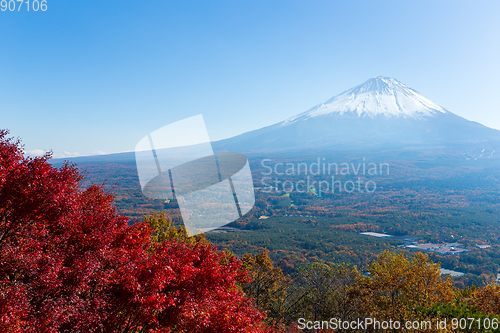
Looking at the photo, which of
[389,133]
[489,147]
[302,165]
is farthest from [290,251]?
[489,147]

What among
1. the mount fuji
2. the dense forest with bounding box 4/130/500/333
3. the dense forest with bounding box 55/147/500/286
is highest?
the mount fuji

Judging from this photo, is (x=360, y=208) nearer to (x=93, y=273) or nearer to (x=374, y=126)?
(x=374, y=126)

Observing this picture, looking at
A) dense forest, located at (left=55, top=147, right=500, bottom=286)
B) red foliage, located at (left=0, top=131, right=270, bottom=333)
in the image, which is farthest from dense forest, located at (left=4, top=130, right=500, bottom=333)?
dense forest, located at (left=55, top=147, right=500, bottom=286)

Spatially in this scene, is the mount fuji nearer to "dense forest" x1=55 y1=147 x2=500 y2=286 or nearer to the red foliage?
"dense forest" x1=55 y1=147 x2=500 y2=286

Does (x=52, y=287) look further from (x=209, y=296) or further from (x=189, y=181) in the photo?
(x=189, y=181)

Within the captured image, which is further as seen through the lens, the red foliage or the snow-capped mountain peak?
the snow-capped mountain peak

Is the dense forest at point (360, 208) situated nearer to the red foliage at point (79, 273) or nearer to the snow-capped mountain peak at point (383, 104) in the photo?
the red foliage at point (79, 273)

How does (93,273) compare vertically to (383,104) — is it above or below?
below

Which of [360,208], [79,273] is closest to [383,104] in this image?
[360,208]
